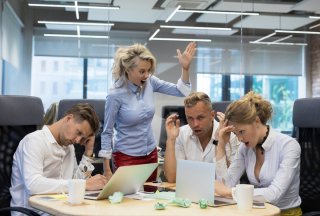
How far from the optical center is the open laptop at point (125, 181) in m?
1.70

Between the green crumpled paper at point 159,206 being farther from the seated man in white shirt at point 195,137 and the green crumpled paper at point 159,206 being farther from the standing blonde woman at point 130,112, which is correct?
the standing blonde woman at point 130,112

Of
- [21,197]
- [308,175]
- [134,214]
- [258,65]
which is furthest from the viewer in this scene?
[258,65]

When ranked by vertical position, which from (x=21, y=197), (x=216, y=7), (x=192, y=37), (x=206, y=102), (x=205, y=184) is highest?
(x=216, y=7)

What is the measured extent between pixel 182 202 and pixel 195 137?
99cm

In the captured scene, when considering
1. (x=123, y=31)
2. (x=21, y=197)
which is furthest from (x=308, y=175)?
(x=123, y=31)

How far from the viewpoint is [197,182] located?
5.63 feet

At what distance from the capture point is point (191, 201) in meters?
1.72

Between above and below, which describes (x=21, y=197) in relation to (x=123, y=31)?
below

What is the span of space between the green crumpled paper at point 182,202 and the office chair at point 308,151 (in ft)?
3.17

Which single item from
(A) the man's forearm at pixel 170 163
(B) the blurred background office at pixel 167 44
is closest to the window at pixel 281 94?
(B) the blurred background office at pixel 167 44

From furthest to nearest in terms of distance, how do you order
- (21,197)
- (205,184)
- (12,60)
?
(12,60) → (21,197) → (205,184)

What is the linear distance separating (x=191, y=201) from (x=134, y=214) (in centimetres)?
31

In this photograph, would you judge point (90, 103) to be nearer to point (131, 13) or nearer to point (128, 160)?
point (128, 160)

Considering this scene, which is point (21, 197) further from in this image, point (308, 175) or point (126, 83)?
point (308, 175)
